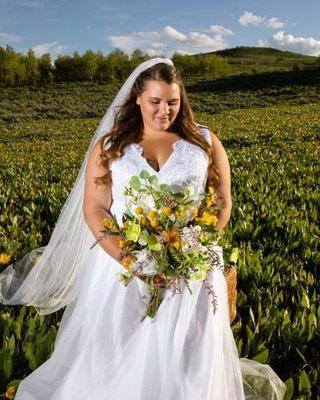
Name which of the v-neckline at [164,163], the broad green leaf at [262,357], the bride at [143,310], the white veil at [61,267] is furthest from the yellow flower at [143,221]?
the broad green leaf at [262,357]

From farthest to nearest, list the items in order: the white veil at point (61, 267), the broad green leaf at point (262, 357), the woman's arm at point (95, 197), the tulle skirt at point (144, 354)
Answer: the white veil at point (61, 267) → the broad green leaf at point (262, 357) → the woman's arm at point (95, 197) → the tulle skirt at point (144, 354)

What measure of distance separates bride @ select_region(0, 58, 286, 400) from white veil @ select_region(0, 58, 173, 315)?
514 millimetres

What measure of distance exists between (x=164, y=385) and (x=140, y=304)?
0.53 meters

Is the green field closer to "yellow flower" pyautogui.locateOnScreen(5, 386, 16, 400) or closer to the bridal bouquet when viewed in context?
"yellow flower" pyautogui.locateOnScreen(5, 386, 16, 400)

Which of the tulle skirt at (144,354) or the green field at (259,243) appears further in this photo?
the green field at (259,243)

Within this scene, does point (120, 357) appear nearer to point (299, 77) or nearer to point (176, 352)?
point (176, 352)

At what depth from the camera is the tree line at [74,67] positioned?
2966 inches

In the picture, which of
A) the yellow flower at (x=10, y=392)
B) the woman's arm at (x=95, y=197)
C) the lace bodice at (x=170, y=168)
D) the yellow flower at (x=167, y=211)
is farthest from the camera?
the woman's arm at (x=95, y=197)

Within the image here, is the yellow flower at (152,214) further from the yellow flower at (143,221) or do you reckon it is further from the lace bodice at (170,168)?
the lace bodice at (170,168)

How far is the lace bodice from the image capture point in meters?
2.95

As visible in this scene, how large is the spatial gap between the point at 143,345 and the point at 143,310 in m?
0.25

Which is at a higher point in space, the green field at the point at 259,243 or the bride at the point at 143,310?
the bride at the point at 143,310

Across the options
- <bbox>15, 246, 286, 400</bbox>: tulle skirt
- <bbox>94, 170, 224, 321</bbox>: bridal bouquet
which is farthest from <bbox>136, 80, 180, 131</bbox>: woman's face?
<bbox>15, 246, 286, 400</bbox>: tulle skirt

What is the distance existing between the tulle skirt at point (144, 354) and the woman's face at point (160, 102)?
0.94m
